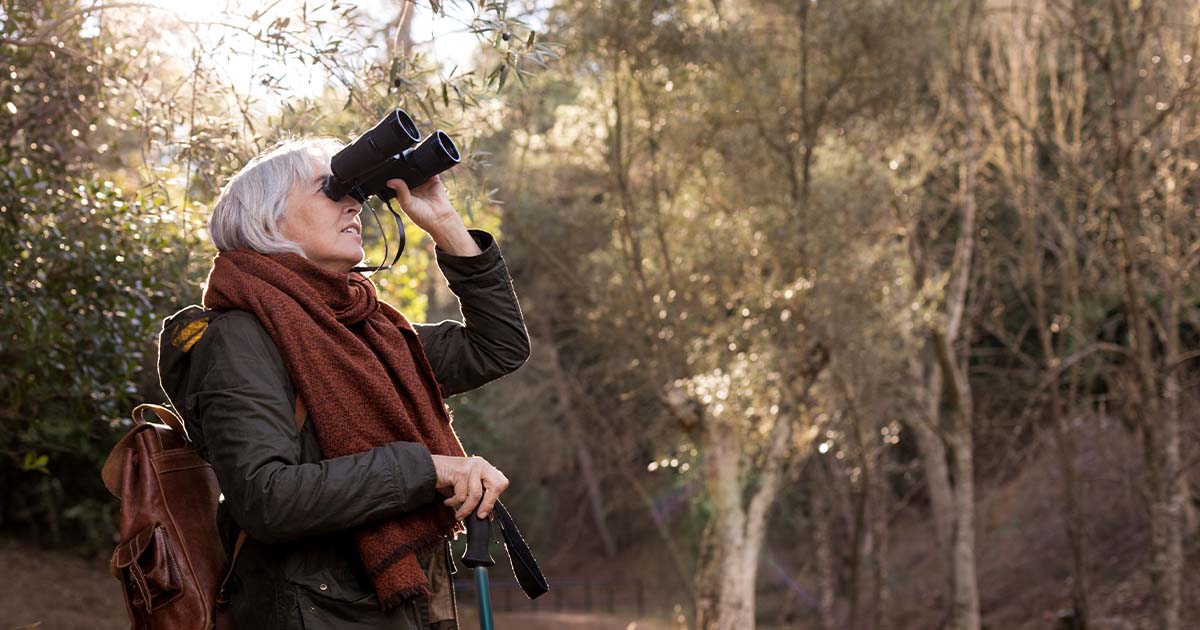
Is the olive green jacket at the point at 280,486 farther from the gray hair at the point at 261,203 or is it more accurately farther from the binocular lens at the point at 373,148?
the binocular lens at the point at 373,148

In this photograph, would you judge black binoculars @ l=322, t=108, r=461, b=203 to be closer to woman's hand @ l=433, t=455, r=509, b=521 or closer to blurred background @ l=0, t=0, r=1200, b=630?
woman's hand @ l=433, t=455, r=509, b=521

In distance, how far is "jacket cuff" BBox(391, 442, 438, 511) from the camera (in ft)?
7.16

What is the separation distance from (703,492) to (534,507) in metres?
11.9

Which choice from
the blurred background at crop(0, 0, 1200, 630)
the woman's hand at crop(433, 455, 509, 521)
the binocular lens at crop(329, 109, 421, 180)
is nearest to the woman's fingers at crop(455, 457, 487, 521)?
the woman's hand at crop(433, 455, 509, 521)

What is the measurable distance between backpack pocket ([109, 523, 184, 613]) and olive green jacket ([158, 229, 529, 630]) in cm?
12

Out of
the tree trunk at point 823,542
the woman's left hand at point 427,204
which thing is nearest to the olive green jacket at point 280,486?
the woman's left hand at point 427,204

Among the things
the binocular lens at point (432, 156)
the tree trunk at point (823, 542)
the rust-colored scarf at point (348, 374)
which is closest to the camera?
the rust-colored scarf at point (348, 374)

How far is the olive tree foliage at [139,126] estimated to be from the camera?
15.7 ft

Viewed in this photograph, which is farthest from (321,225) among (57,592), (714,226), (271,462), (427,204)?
(57,592)

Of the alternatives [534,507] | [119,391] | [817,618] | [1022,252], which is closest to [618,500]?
[534,507]

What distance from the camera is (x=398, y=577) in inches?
86.3

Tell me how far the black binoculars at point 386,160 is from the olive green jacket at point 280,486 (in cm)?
36

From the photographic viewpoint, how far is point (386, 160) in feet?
8.13

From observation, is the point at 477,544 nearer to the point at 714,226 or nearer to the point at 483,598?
the point at 483,598
